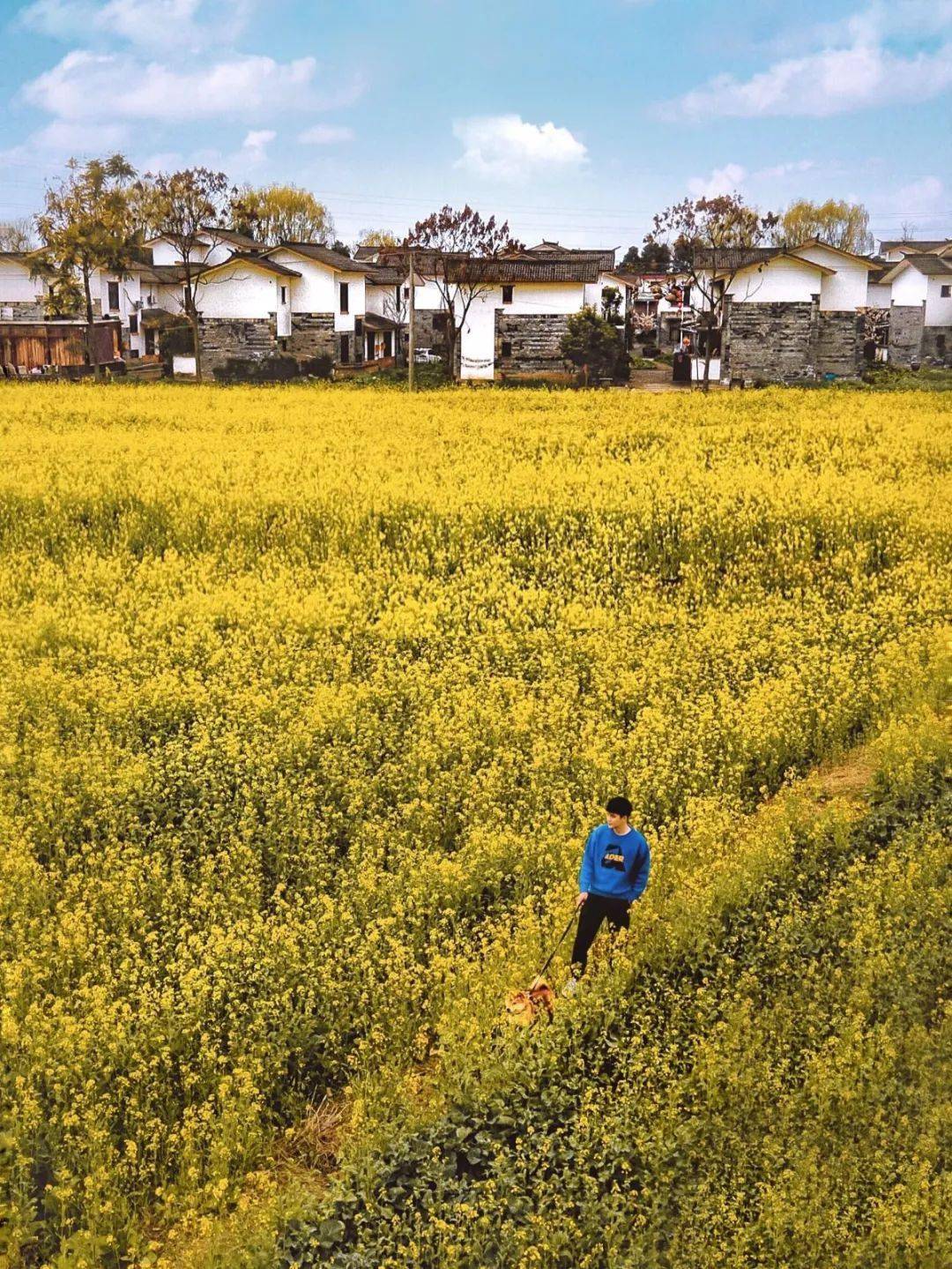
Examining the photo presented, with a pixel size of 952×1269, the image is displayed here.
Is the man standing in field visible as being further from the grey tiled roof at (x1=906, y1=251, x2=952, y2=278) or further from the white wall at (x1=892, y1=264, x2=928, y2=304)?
the white wall at (x1=892, y1=264, x2=928, y2=304)

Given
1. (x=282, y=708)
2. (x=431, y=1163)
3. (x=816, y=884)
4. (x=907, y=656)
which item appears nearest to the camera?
(x=431, y=1163)

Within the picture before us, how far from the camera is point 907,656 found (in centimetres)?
1253

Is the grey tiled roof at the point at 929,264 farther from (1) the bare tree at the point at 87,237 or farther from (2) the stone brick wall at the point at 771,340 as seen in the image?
(1) the bare tree at the point at 87,237

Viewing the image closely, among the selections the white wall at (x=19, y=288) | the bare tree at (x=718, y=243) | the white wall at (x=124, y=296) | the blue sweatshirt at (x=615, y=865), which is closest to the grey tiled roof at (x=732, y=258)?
the bare tree at (x=718, y=243)

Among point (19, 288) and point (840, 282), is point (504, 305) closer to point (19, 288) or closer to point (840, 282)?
point (840, 282)

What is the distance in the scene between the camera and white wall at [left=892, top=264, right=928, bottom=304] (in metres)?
63.1

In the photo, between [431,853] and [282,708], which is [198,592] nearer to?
[282,708]

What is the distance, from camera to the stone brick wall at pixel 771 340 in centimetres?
5100

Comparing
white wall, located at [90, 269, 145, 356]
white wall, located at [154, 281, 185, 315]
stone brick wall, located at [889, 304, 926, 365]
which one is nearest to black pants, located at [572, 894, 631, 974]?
white wall, located at [90, 269, 145, 356]

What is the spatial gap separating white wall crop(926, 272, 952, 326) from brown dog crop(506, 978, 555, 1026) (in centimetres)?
6523

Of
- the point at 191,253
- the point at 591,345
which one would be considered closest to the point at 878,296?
the point at 591,345

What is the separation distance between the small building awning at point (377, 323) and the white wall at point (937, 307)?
3084 cm

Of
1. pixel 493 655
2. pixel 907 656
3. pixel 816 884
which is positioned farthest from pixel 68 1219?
pixel 907 656

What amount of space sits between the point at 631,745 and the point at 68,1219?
6.47m
